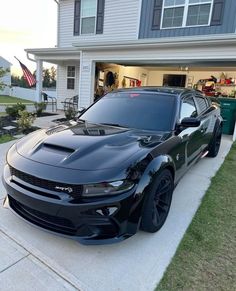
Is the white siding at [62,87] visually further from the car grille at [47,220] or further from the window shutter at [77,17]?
the car grille at [47,220]

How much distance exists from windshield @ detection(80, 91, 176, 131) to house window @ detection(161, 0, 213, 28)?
697 centimetres

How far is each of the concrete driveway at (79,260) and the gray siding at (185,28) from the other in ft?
26.4

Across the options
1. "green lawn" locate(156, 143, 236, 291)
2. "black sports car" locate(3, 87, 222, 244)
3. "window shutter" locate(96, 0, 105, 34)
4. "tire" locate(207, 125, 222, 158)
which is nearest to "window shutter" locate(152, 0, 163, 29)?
"window shutter" locate(96, 0, 105, 34)

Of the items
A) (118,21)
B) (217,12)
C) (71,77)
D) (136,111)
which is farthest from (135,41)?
(71,77)

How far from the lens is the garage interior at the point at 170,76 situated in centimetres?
Answer: 1128

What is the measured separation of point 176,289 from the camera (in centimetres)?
198

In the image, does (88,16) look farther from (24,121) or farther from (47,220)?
(47,220)

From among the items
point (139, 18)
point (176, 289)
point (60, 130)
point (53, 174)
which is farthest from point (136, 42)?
point (176, 289)

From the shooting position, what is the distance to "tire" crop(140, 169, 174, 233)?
93.3 inches

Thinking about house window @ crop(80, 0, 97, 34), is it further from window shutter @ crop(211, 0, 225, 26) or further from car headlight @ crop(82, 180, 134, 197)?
car headlight @ crop(82, 180, 134, 197)

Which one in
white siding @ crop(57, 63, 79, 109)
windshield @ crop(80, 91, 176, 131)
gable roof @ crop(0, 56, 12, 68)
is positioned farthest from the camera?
gable roof @ crop(0, 56, 12, 68)

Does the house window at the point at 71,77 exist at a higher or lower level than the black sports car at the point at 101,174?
higher

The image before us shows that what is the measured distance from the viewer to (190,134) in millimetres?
3559

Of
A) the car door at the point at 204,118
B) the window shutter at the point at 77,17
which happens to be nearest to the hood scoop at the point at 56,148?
the car door at the point at 204,118
